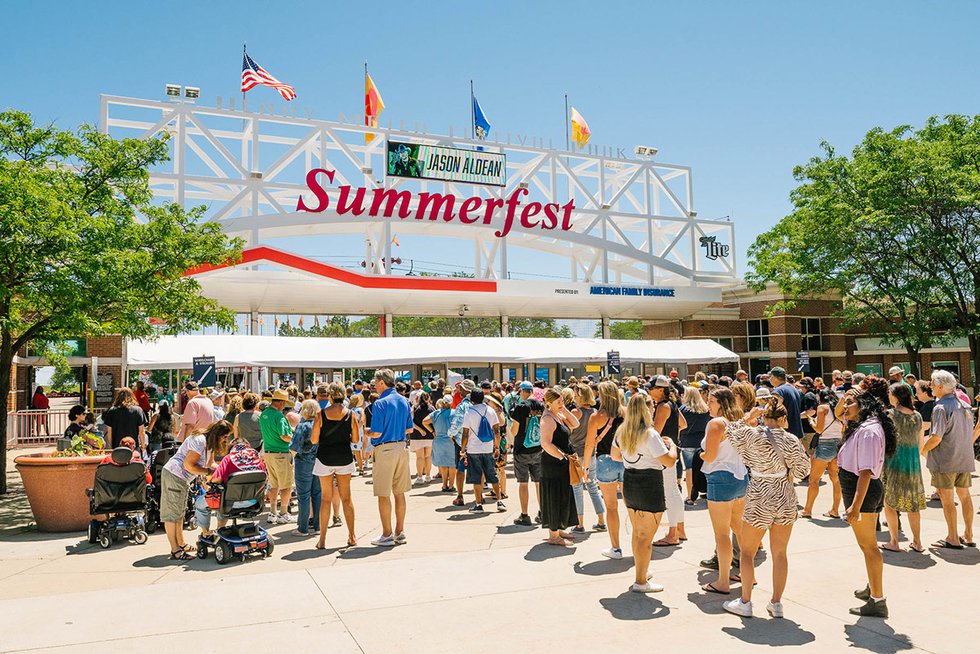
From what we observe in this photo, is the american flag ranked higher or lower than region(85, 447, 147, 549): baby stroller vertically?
higher

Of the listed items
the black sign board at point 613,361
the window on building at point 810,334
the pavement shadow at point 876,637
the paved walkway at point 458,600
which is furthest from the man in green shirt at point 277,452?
the window on building at point 810,334

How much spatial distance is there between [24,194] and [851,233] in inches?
1040

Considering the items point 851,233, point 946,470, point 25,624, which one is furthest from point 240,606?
point 851,233

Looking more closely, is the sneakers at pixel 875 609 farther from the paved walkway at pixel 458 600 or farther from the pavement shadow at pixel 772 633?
the pavement shadow at pixel 772 633

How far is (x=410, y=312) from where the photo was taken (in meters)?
35.7

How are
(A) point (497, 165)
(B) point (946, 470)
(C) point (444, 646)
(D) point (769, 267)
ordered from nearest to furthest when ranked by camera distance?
(C) point (444, 646), (B) point (946, 470), (D) point (769, 267), (A) point (497, 165)

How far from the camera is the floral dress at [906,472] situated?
723 cm

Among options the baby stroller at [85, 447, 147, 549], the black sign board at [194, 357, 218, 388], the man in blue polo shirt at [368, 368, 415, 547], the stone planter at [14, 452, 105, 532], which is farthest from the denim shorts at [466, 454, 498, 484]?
the black sign board at [194, 357, 218, 388]

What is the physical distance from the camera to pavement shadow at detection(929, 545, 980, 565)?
7.25 meters

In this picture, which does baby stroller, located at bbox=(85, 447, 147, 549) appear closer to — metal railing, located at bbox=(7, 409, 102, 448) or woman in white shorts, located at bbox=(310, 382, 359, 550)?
woman in white shorts, located at bbox=(310, 382, 359, 550)

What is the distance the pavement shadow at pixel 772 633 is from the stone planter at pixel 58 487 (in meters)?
8.17

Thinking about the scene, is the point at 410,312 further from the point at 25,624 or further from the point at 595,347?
the point at 25,624

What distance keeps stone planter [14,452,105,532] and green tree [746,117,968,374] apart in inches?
1004

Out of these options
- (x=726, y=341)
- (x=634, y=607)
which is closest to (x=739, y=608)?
(x=634, y=607)
